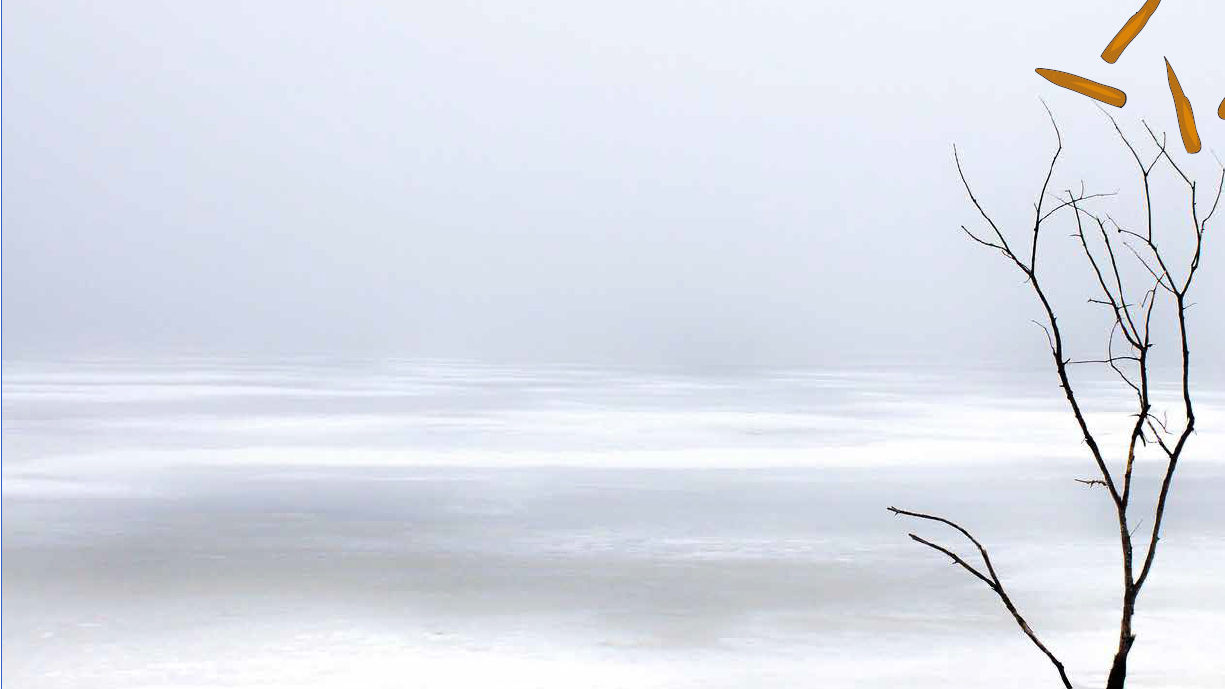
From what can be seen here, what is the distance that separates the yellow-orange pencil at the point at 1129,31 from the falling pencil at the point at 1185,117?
37mm

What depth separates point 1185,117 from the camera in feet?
4.18

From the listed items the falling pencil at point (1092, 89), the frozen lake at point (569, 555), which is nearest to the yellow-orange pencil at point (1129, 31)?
the falling pencil at point (1092, 89)

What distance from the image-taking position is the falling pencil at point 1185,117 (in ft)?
4.13

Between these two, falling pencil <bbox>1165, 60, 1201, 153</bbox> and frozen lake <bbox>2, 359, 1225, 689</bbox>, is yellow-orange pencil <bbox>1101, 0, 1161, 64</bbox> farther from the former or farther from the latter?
frozen lake <bbox>2, 359, 1225, 689</bbox>

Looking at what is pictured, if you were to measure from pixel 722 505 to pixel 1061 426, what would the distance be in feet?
19.2

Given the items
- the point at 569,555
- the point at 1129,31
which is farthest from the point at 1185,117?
the point at 569,555

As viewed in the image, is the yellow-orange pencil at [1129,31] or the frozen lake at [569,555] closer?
the yellow-orange pencil at [1129,31]

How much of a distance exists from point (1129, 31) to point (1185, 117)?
9cm

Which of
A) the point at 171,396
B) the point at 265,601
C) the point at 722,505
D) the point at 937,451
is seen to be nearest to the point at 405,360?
the point at 171,396

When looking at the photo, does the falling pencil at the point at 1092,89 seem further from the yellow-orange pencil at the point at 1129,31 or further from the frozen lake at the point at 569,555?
the frozen lake at the point at 569,555

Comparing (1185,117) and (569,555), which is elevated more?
(1185,117)

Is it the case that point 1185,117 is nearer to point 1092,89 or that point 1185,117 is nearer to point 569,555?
point 1092,89

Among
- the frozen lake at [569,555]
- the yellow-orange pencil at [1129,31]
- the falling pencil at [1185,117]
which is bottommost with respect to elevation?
the frozen lake at [569,555]

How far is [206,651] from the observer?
144 inches
